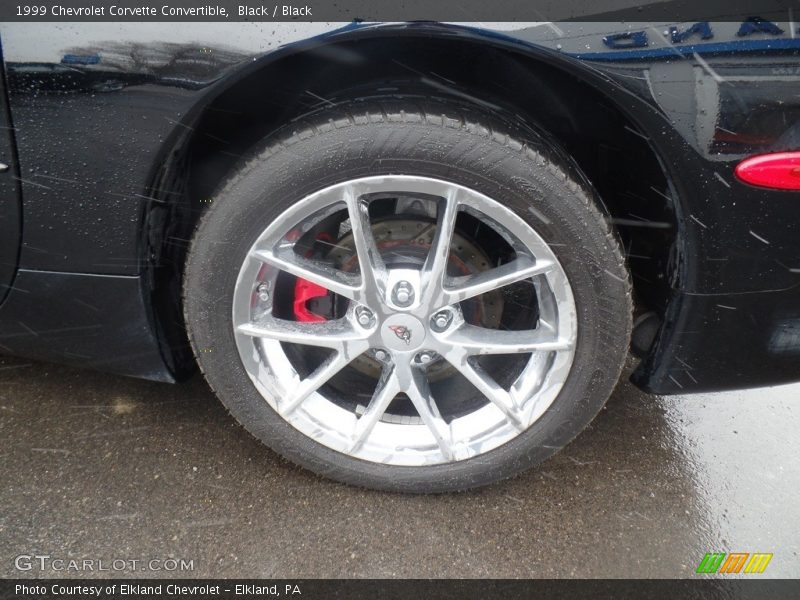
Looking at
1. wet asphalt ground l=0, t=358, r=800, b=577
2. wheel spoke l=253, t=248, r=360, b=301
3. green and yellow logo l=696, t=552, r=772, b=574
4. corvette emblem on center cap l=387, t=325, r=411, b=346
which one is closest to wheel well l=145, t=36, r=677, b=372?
wheel spoke l=253, t=248, r=360, b=301

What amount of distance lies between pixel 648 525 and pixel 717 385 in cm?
45

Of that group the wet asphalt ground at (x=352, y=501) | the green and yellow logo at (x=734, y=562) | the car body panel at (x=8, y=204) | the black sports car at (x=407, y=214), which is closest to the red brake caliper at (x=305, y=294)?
the black sports car at (x=407, y=214)

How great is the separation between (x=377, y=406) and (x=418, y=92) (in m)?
0.84

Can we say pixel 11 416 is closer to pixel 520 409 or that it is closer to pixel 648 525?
pixel 520 409

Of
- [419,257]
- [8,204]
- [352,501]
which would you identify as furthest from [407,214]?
[8,204]

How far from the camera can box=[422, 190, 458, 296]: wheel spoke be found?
1.43m

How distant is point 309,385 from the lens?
166 centimetres

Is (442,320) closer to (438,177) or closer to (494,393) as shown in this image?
(494,393)

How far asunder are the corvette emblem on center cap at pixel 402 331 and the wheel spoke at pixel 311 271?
0.12m

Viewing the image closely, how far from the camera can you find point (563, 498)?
1805 millimetres

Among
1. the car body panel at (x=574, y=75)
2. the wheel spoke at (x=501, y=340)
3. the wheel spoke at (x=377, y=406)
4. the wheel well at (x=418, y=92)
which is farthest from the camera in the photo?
the wheel spoke at (x=377, y=406)

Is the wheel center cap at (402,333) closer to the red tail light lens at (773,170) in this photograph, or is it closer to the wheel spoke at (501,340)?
the wheel spoke at (501,340)

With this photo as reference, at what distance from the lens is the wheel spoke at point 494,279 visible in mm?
1490

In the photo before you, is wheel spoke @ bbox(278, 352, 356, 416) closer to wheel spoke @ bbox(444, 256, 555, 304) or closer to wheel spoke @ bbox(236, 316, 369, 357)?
wheel spoke @ bbox(236, 316, 369, 357)
